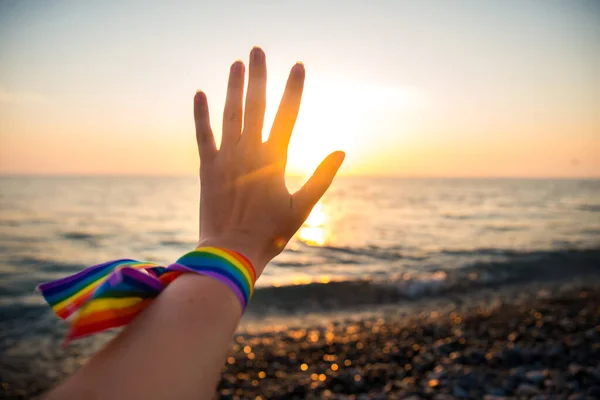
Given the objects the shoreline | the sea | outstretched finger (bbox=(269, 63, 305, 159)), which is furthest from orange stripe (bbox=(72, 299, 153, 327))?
the sea

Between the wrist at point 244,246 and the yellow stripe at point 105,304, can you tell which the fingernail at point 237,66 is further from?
the yellow stripe at point 105,304

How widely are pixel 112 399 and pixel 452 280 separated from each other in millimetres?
11836

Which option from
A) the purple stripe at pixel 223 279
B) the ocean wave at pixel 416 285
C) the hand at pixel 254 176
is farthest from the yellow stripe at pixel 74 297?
the ocean wave at pixel 416 285

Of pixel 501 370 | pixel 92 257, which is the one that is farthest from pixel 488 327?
pixel 92 257

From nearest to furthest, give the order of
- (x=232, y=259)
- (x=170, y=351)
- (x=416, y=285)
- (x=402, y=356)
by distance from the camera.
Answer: (x=170, y=351), (x=232, y=259), (x=402, y=356), (x=416, y=285)

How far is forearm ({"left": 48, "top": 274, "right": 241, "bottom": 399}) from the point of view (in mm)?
827

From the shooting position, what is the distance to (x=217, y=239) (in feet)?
4.33

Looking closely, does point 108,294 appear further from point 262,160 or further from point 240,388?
point 240,388

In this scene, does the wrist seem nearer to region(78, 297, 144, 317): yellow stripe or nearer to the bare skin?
the bare skin

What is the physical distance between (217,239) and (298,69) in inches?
27.1

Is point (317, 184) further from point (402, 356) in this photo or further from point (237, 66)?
point (402, 356)

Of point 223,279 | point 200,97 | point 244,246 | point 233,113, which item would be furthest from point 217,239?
point 200,97

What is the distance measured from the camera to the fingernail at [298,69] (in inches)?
62.2

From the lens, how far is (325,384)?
16.9ft
